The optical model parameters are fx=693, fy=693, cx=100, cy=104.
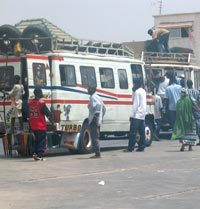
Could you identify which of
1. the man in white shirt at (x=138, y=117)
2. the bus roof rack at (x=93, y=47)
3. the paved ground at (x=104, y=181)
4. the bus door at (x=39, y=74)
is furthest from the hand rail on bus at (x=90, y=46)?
the paved ground at (x=104, y=181)

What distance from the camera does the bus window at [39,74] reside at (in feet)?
55.5

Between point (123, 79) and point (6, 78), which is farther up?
point (6, 78)

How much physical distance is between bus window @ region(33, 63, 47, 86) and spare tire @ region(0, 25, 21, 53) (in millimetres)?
1155

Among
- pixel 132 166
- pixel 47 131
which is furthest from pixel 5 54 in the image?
pixel 132 166

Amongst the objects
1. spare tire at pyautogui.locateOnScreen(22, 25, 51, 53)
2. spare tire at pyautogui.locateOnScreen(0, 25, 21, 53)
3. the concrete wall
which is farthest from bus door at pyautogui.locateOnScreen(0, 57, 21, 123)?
the concrete wall

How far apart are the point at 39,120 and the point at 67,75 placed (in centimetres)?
183

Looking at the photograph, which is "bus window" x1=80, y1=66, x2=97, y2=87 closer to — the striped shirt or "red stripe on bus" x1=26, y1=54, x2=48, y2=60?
"red stripe on bus" x1=26, y1=54, x2=48, y2=60

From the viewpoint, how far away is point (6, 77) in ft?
57.1

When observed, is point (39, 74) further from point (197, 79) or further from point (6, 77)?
point (197, 79)

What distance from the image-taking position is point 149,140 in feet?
68.2

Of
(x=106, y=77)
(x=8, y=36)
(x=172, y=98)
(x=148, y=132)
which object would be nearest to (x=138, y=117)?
(x=106, y=77)

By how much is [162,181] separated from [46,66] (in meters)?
5.85

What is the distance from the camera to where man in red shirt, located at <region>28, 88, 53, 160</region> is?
16.2m

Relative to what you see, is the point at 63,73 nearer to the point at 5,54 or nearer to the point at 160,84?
the point at 5,54
